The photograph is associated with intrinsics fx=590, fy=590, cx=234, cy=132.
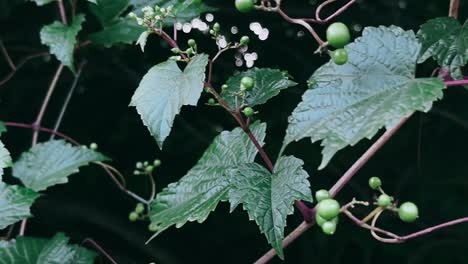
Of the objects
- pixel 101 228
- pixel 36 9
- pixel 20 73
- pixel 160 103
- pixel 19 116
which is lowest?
pixel 101 228

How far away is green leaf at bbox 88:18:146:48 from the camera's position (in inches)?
62.1

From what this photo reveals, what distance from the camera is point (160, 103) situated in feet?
3.27

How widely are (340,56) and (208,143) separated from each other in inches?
42.0

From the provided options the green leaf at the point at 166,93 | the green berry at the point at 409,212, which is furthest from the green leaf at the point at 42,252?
the green berry at the point at 409,212

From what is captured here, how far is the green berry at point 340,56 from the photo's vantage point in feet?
2.87

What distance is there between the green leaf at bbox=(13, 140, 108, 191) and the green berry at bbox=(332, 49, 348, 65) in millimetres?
792

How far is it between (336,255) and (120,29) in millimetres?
1002

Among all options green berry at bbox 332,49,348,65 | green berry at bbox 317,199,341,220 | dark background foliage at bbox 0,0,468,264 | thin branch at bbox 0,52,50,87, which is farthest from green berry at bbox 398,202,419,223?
thin branch at bbox 0,52,50,87

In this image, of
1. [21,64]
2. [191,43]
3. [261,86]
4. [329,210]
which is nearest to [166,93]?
[191,43]

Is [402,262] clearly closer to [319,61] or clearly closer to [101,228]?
[319,61]

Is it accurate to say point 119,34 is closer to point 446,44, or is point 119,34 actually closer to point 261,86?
point 261,86

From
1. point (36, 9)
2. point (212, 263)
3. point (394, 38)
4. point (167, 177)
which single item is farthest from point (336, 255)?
point (36, 9)

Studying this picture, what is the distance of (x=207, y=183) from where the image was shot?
118 cm

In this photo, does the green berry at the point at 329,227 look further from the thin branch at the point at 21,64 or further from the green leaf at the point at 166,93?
the thin branch at the point at 21,64
